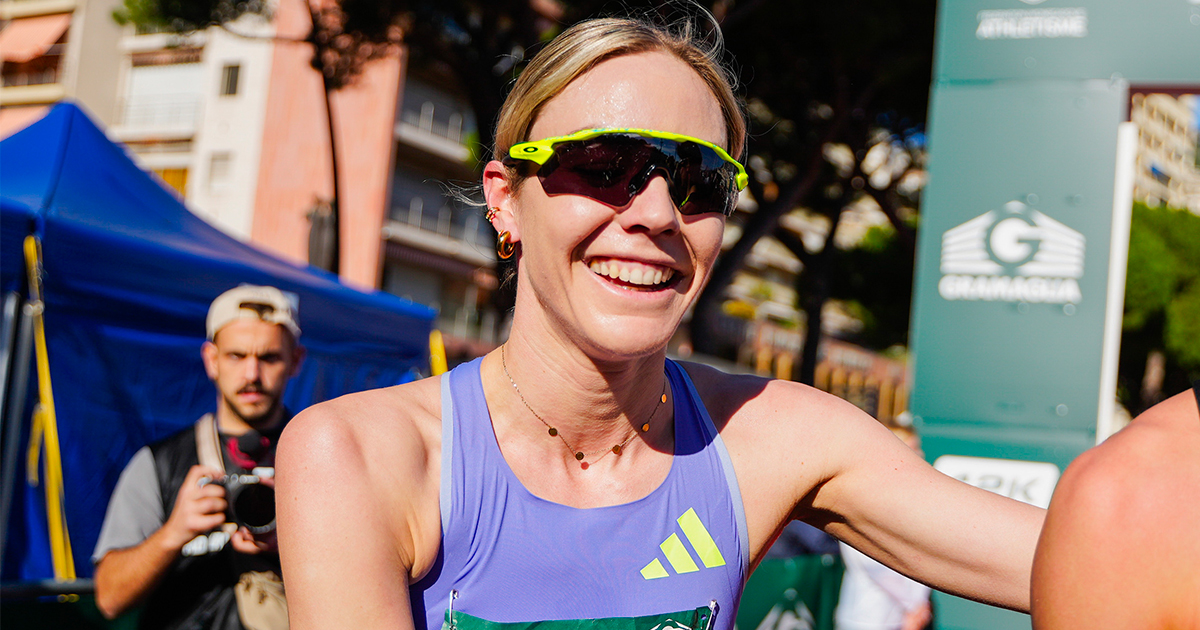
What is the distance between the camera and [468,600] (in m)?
1.36

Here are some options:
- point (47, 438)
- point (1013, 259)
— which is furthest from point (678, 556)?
point (47, 438)

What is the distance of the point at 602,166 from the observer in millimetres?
1473

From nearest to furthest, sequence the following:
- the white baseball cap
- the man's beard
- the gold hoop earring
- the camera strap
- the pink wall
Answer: the gold hoop earring → the camera strap → the man's beard → the white baseball cap → the pink wall

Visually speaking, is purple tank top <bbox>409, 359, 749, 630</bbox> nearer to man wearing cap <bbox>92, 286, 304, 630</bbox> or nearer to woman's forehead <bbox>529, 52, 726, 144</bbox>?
woman's forehead <bbox>529, 52, 726, 144</bbox>

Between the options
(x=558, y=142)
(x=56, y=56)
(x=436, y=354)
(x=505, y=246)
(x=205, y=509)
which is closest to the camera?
(x=558, y=142)

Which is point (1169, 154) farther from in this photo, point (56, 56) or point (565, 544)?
point (565, 544)

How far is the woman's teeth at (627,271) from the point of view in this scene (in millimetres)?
1467

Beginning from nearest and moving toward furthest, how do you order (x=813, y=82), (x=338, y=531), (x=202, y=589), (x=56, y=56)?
(x=338, y=531)
(x=202, y=589)
(x=813, y=82)
(x=56, y=56)

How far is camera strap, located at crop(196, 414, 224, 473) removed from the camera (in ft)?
10.2

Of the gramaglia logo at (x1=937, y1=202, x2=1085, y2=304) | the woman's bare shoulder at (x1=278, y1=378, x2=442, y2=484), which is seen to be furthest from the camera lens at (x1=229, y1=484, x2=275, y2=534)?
the gramaglia logo at (x1=937, y1=202, x2=1085, y2=304)

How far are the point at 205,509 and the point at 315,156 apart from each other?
101 feet

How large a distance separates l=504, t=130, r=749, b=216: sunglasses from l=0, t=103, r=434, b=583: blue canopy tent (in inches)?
131

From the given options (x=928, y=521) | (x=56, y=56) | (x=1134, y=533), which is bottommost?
(x=928, y=521)

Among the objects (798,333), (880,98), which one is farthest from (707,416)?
(798,333)
